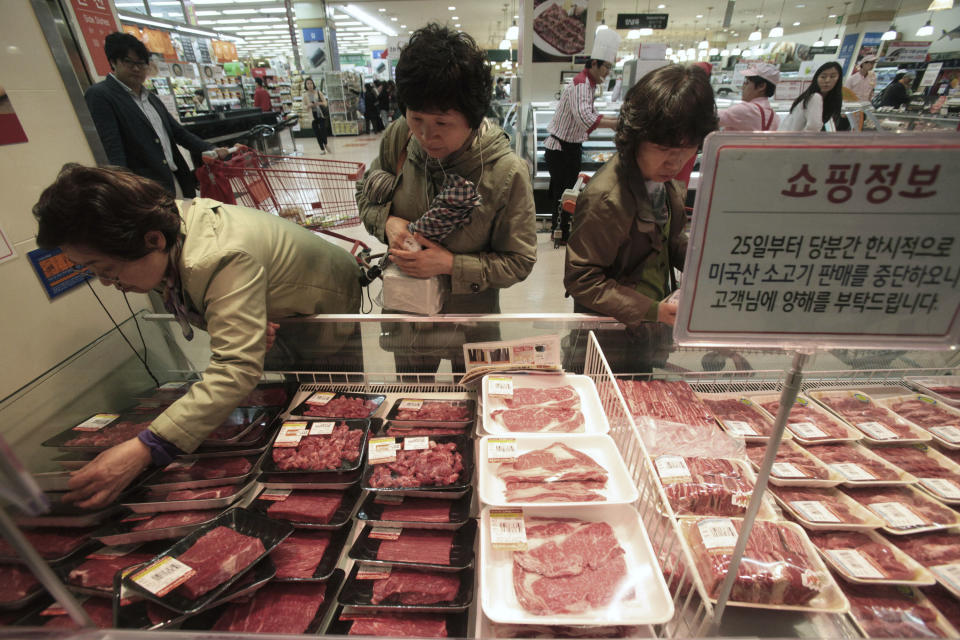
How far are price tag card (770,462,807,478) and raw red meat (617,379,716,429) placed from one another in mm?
220

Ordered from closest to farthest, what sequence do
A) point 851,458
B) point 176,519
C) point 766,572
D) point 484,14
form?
1. point 766,572
2. point 176,519
3. point 851,458
4. point 484,14

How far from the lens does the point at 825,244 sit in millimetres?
693

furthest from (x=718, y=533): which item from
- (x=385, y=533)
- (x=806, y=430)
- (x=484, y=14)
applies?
(x=484, y=14)

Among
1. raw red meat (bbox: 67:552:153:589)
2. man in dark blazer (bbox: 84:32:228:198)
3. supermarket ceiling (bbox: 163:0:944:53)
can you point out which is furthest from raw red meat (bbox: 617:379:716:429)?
supermarket ceiling (bbox: 163:0:944:53)

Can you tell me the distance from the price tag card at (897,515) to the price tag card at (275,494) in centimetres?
189

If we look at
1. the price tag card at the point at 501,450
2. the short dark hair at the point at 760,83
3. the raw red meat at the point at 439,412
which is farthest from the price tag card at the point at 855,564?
the short dark hair at the point at 760,83

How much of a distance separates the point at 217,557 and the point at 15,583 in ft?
1.95

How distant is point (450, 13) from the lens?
1853cm

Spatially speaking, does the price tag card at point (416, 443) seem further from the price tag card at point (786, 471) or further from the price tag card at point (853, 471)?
the price tag card at point (853, 471)

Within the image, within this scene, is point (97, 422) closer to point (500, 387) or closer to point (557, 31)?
point (500, 387)

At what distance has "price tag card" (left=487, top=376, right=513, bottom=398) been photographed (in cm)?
173

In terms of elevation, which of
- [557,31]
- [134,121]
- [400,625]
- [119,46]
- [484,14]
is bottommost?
[400,625]

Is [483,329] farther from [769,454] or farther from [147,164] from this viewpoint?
[147,164]

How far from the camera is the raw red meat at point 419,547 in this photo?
1314mm
